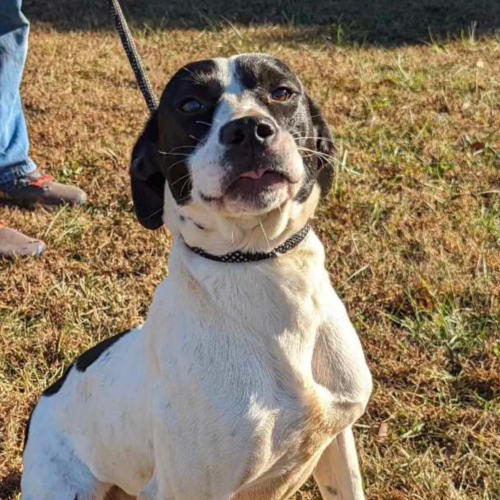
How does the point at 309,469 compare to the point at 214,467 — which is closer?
the point at 214,467

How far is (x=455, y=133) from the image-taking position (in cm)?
574

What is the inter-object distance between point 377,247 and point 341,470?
5.98 feet

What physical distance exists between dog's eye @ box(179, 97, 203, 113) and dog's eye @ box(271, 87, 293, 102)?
0.21 m

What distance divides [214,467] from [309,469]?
38 cm

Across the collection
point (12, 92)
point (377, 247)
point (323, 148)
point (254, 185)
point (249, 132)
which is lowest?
point (377, 247)

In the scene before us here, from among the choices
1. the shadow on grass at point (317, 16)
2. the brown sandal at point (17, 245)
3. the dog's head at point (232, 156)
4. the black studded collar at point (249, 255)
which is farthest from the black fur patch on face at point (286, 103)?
the shadow on grass at point (317, 16)

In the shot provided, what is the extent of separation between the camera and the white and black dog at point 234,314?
233 cm

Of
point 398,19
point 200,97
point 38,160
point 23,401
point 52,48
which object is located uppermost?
point 200,97

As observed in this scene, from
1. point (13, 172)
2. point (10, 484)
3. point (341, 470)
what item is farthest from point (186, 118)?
point (13, 172)

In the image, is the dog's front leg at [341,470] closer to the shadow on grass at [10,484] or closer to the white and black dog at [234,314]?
the white and black dog at [234,314]

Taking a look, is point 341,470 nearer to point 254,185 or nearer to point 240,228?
point 240,228

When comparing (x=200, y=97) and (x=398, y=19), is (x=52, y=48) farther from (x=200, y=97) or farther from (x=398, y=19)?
(x=200, y=97)

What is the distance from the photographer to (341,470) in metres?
2.72

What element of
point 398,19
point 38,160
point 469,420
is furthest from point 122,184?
point 398,19
